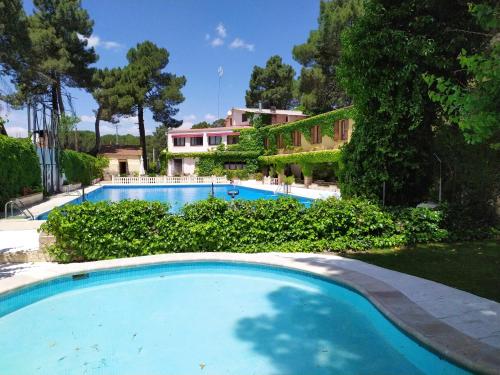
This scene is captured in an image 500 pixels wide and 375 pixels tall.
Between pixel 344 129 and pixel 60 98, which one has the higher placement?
pixel 60 98

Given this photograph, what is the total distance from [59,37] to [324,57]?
3002 centimetres

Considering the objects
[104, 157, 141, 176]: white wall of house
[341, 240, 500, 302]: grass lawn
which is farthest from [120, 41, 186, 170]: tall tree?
[341, 240, 500, 302]: grass lawn

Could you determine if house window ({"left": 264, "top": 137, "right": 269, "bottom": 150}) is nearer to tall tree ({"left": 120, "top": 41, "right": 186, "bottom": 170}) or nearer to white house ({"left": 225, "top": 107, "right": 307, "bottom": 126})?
white house ({"left": 225, "top": 107, "right": 307, "bottom": 126})

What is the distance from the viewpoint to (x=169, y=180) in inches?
1587

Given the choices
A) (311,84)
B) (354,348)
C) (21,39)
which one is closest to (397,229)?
(354,348)

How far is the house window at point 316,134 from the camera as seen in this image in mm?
31562

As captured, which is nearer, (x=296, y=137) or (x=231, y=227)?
(x=231, y=227)

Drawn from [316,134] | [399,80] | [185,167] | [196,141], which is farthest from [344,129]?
[185,167]

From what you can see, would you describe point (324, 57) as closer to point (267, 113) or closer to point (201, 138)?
point (267, 113)

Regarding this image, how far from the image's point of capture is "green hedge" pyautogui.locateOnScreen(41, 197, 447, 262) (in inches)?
319

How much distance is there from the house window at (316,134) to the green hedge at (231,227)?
22706 millimetres

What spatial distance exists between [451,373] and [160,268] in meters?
5.81

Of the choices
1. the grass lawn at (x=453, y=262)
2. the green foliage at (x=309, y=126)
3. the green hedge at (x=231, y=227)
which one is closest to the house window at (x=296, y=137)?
the green foliage at (x=309, y=126)

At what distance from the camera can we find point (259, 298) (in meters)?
6.58
